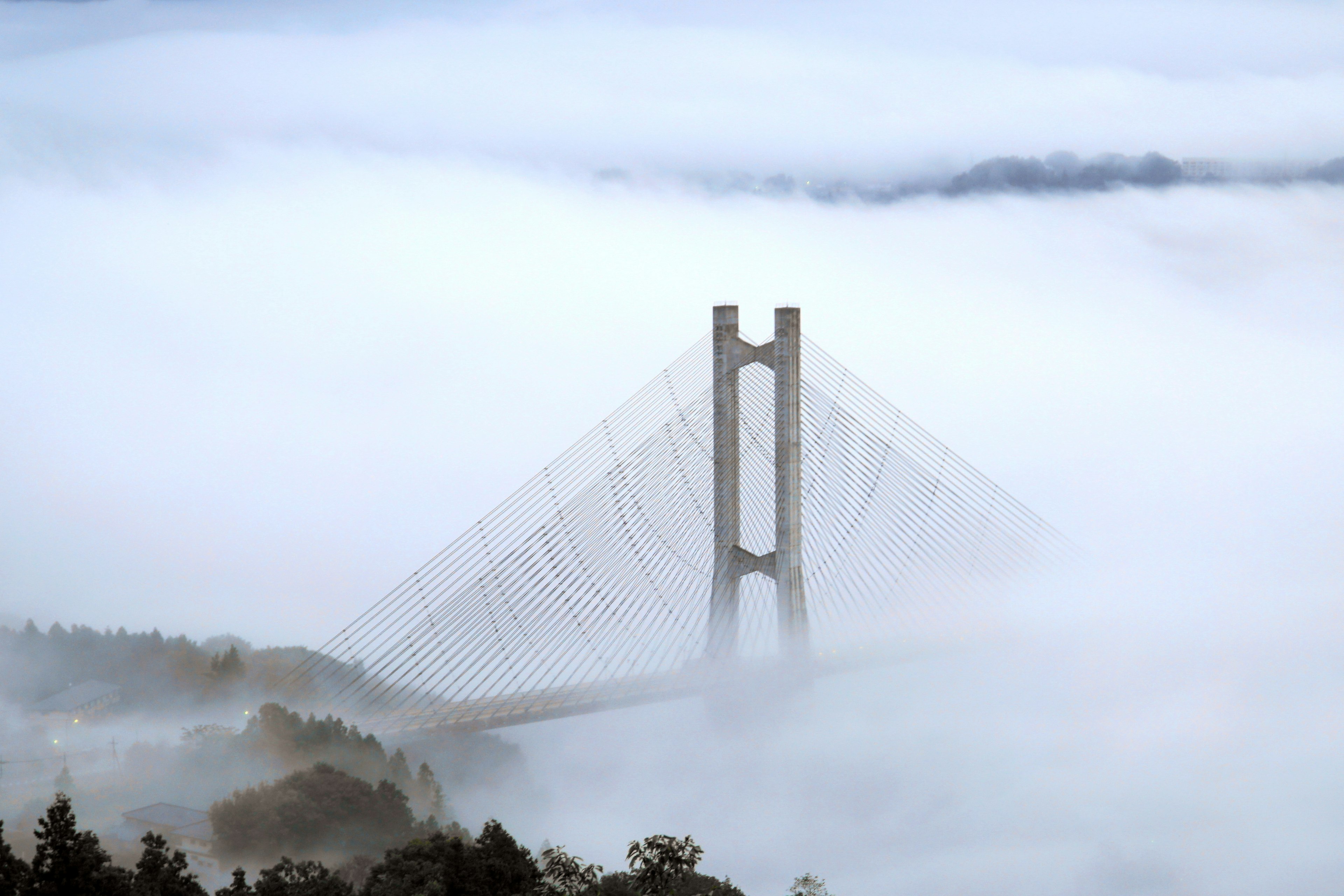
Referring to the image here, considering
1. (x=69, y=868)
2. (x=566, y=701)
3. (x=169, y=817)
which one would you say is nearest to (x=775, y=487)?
(x=566, y=701)

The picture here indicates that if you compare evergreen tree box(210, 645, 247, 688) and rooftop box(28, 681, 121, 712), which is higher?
evergreen tree box(210, 645, 247, 688)

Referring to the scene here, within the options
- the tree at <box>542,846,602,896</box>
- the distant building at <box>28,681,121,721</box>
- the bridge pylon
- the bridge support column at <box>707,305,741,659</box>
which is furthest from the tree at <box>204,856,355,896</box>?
the distant building at <box>28,681,121,721</box>

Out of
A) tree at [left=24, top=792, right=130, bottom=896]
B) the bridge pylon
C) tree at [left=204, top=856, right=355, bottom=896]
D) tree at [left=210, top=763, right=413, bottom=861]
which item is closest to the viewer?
tree at [left=24, top=792, right=130, bottom=896]

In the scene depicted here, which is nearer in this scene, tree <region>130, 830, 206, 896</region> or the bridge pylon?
tree <region>130, 830, 206, 896</region>

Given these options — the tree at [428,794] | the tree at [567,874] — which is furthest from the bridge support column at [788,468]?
the tree at [567,874]

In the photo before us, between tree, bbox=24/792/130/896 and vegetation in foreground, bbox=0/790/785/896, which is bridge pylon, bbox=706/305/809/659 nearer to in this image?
vegetation in foreground, bbox=0/790/785/896

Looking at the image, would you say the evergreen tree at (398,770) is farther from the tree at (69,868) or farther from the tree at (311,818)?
the tree at (69,868)

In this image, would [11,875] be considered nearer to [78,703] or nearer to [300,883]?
[300,883]
